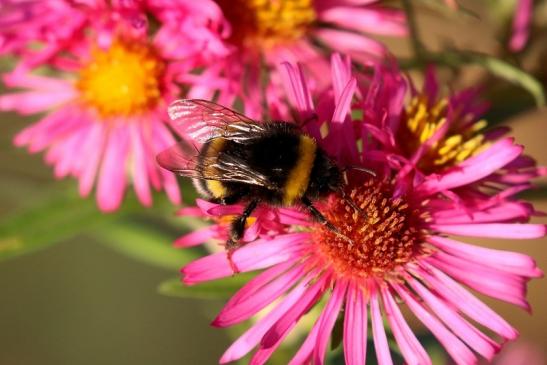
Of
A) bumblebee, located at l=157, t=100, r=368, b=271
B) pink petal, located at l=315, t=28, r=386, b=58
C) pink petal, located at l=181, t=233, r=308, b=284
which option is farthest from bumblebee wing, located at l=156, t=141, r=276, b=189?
pink petal, located at l=315, t=28, r=386, b=58

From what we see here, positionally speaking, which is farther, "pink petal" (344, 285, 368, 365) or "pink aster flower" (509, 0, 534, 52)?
"pink aster flower" (509, 0, 534, 52)

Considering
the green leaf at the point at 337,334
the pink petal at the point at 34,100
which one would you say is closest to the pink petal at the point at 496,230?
the green leaf at the point at 337,334

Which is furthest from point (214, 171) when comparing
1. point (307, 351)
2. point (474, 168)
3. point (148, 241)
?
point (148, 241)

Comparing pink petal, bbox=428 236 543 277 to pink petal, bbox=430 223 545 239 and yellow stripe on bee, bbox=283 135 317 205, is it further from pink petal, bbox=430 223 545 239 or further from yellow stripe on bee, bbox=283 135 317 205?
yellow stripe on bee, bbox=283 135 317 205

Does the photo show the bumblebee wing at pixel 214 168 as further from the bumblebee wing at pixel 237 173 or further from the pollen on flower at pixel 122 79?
the pollen on flower at pixel 122 79

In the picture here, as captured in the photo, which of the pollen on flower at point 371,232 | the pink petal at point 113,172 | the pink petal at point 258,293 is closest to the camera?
the pink petal at point 258,293

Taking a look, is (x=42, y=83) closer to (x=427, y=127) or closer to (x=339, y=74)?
(x=339, y=74)

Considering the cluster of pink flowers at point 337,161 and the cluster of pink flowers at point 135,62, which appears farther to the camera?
the cluster of pink flowers at point 135,62
